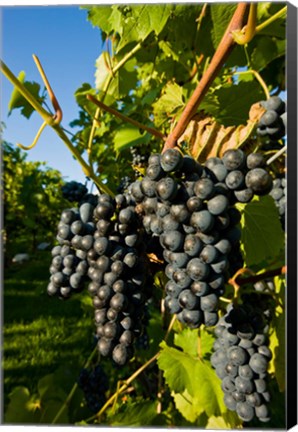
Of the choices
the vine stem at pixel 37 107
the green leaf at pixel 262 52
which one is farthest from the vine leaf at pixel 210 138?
the green leaf at pixel 262 52

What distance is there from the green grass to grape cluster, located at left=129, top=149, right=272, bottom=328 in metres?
1.55

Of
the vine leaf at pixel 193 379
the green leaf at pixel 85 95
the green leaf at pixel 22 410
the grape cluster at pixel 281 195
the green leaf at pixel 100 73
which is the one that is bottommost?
the green leaf at pixel 22 410

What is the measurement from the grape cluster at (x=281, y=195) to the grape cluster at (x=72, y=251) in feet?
1.98

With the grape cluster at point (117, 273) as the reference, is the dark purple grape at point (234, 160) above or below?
above

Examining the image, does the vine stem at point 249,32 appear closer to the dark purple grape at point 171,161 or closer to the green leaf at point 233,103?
the dark purple grape at point 171,161

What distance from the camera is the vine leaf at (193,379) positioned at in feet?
3.77

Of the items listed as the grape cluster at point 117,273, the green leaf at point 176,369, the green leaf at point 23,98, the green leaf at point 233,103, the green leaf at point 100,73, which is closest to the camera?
the grape cluster at point 117,273

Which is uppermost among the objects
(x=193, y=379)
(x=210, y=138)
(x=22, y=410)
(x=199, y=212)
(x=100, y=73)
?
(x=100, y=73)

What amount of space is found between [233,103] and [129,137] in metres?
0.50

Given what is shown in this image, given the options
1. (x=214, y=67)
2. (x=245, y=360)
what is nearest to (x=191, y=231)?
(x=214, y=67)

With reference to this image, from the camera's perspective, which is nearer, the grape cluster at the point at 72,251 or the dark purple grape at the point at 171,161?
the dark purple grape at the point at 171,161

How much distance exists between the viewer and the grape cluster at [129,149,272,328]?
619 millimetres

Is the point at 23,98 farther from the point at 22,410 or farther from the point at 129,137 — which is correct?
the point at 22,410

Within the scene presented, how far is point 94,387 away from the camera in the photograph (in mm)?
1562
